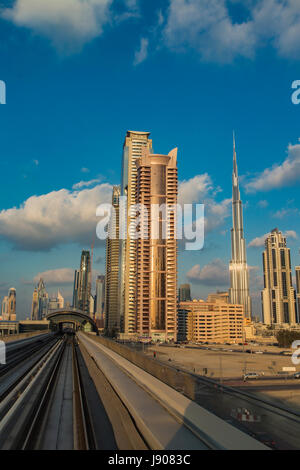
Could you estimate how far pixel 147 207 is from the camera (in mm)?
167125

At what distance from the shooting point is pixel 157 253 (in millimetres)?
165000

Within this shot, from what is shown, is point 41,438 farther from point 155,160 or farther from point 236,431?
point 155,160

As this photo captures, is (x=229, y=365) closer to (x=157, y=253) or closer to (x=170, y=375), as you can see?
(x=170, y=375)

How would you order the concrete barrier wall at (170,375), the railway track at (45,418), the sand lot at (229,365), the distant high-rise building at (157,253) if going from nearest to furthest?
the railway track at (45,418) < the concrete barrier wall at (170,375) < the sand lot at (229,365) < the distant high-rise building at (157,253)

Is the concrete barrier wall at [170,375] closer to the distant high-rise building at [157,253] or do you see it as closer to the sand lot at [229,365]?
the sand lot at [229,365]

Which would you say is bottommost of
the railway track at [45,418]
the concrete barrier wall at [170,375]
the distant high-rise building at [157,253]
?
the railway track at [45,418]

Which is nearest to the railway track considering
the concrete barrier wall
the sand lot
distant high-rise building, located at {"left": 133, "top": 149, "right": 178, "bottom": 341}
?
the concrete barrier wall

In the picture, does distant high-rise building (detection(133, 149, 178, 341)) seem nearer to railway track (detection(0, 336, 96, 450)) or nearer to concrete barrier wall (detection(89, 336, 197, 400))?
concrete barrier wall (detection(89, 336, 197, 400))

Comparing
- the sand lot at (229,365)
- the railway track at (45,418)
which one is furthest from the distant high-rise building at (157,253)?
the railway track at (45,418)

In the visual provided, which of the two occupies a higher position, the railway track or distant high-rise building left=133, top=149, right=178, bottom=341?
distant high-rise building left=133, top=149, right=178, bottom=341

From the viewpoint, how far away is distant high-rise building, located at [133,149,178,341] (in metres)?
159

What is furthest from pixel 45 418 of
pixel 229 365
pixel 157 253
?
pixel 157 253

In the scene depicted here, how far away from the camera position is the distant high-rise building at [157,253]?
159m
